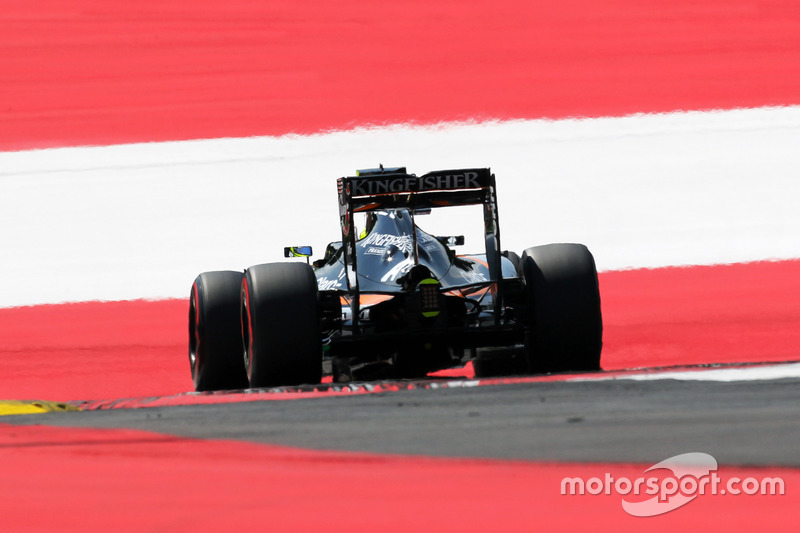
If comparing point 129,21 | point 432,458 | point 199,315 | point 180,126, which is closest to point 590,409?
point 432,458

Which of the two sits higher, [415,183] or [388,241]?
[415,183]

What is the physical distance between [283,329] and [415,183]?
4.24ft

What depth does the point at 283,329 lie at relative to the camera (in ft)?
22.7

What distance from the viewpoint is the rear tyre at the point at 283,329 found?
6926mm

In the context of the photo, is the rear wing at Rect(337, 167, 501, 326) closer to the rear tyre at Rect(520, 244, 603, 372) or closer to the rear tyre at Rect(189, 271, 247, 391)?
the rear tyre at Rect(520, 244, 603, 372)

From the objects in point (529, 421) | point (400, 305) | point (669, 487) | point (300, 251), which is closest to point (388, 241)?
point (400, 305)

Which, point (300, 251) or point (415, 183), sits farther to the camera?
point (300, 251)

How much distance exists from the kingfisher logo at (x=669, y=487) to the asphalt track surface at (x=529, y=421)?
0.17m

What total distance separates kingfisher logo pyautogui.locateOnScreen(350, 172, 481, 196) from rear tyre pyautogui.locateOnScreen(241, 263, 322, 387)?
0.75m

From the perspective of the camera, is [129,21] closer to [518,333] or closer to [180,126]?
[180,126]

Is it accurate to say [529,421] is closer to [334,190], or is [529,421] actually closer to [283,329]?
[283,329]

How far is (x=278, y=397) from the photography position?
20.5ft

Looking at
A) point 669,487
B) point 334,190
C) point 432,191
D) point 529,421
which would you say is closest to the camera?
point 669,487

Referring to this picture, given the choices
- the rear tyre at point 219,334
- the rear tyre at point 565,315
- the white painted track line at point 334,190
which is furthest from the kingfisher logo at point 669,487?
the white painted track line at point 334,190
